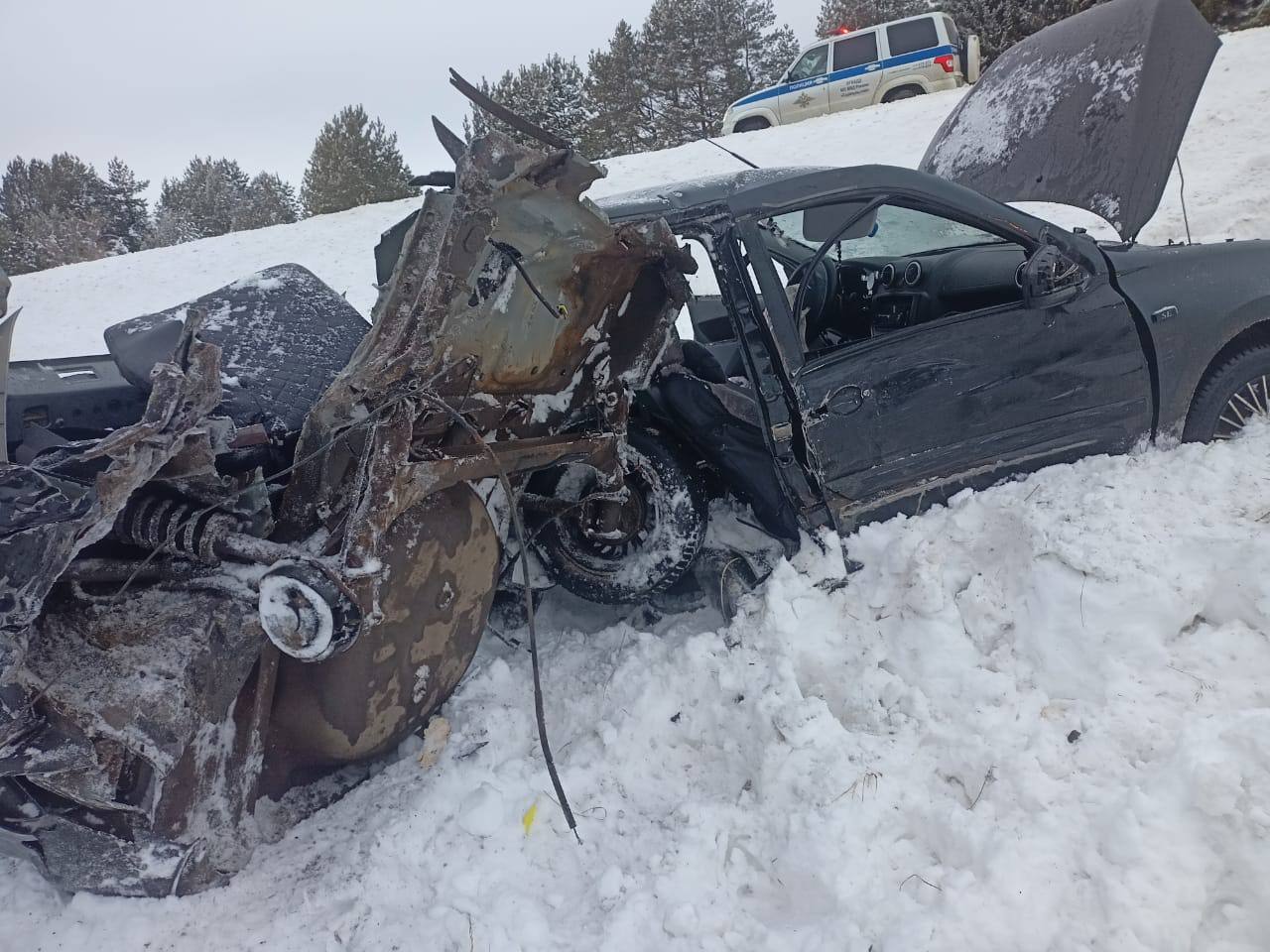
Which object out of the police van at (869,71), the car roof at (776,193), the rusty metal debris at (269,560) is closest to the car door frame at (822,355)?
the car roof at (776,193)

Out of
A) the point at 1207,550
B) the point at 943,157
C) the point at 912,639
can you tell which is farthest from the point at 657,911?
the point at 943,157

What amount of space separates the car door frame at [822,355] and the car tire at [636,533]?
21.6 inches

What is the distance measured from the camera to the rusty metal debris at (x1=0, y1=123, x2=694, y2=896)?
7.09 feet

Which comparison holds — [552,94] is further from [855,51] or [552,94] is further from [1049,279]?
[1049,279]

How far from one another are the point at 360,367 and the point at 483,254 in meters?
0.52

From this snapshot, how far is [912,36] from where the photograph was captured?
15.4 metres

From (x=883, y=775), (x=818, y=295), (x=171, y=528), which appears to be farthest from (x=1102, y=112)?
(x=171, y=528)

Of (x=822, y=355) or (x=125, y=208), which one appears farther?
(x=125, y=208)

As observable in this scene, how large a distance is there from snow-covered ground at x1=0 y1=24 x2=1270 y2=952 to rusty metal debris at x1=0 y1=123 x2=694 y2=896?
31 centimetres

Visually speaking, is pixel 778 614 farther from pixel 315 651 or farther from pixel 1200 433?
pixel 1200 433

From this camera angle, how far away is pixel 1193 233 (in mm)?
7359

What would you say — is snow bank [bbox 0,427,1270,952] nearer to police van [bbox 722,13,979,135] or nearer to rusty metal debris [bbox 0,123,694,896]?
rusty metal debris [bbox 0,123,694,896]

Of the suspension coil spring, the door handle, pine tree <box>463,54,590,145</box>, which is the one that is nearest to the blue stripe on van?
pine tree <box>463,54,590,145</box>

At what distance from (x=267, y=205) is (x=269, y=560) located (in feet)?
134
